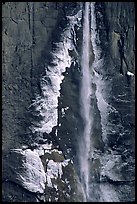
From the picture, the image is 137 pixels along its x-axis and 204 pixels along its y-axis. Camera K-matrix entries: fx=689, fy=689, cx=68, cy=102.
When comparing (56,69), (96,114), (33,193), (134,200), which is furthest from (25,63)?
(134,200)

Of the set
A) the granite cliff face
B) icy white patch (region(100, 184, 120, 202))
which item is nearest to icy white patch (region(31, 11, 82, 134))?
the granite cliff face

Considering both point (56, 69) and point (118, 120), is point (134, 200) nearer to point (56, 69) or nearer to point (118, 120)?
point (118, 120)

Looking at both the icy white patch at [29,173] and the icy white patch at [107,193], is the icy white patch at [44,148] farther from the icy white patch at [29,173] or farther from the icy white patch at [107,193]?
the icy white patch at [107,193]

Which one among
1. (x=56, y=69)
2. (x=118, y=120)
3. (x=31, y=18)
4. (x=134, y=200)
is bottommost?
(x=134, y=200)

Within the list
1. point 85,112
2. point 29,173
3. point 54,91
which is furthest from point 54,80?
point 29,173

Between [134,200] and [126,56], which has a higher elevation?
[126,56]

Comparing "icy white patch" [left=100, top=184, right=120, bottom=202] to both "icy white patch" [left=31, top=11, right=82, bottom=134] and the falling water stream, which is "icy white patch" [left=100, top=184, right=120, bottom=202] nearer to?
the falling water stream
